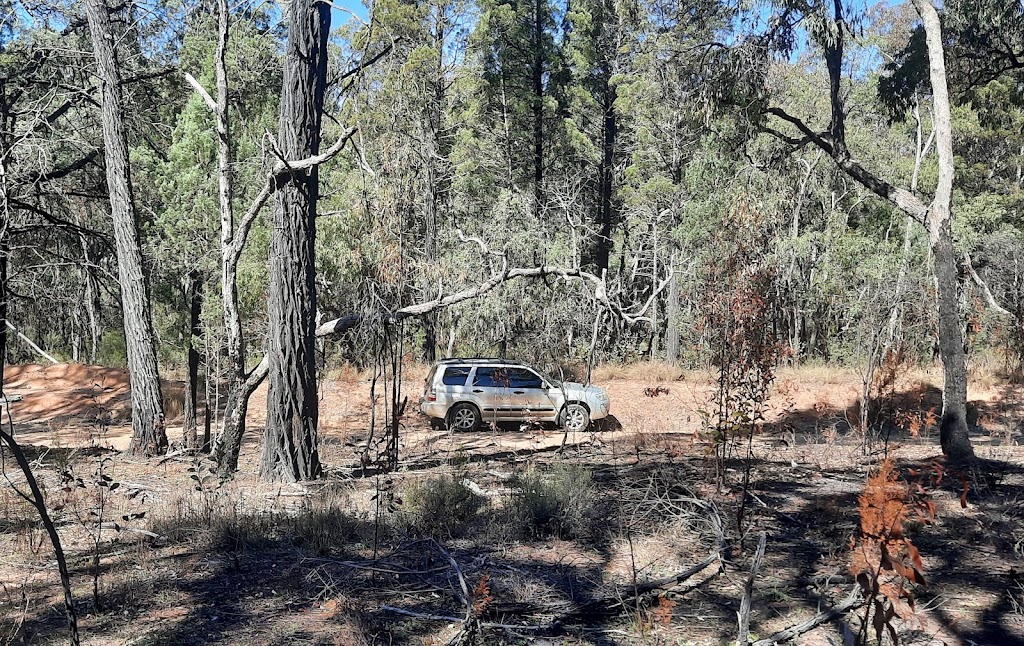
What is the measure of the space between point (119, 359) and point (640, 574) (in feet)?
81.9

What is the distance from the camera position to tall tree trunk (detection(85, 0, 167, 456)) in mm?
11836

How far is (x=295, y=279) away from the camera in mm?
9703

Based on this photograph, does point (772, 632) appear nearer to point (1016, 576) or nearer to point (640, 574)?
point (640, 574)

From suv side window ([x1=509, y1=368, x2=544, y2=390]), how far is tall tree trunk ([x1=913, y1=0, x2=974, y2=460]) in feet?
26.9

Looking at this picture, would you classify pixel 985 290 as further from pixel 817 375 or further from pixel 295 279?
pixel 295 279

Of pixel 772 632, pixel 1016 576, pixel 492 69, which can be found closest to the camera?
pixel 772 632

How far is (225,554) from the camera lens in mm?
6711

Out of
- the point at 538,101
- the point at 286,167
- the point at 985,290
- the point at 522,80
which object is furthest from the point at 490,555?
the point at 522,80

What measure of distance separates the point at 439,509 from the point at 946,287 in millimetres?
7631

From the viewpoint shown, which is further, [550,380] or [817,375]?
[817,375]

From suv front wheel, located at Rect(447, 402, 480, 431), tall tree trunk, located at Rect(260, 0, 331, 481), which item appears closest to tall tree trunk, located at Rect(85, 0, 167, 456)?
tall tree trunk, located at Rect(260, 0, 331, 481)

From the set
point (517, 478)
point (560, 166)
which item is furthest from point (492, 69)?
point (517, 478)

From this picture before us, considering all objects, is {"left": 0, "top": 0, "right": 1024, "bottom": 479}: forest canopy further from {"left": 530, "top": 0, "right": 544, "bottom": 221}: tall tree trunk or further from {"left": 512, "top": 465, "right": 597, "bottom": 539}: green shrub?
{"left": 512, "top": 465, "right": 597, "bottom": 539}: green shrub

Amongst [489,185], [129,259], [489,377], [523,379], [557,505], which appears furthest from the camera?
[489,185]
